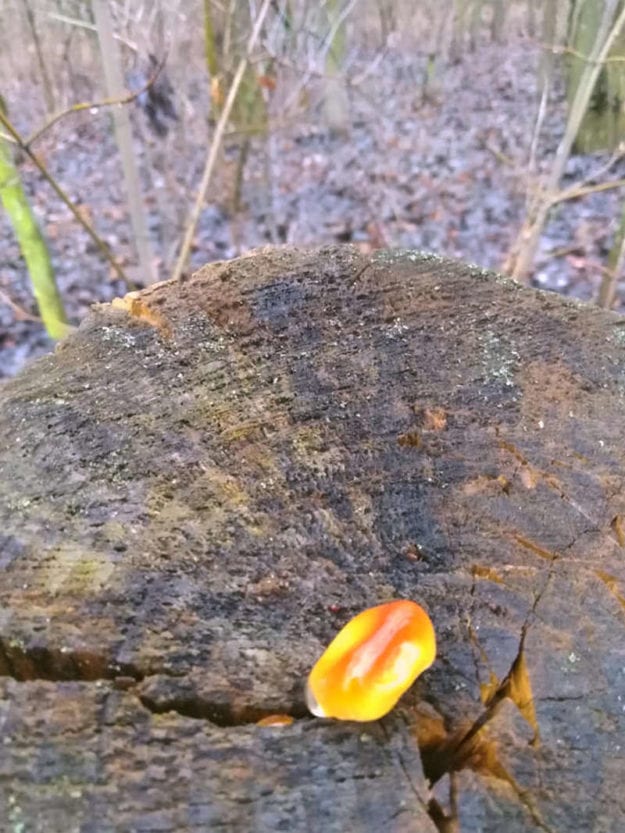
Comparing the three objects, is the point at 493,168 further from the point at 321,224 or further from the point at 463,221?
the point at 321,224

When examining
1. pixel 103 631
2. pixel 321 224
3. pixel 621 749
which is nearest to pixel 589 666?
pixel 621 749

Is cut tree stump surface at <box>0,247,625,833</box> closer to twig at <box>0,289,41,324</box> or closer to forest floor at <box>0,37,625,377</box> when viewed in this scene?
twig at <box>0,289,41,324</box>

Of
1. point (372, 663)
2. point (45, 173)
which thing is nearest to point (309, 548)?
point (372, 663)

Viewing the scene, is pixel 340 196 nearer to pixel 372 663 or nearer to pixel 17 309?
pixel 17 309

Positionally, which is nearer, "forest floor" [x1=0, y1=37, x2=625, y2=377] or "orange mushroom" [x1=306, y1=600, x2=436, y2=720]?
"orange mushroom" [x1=306, y1=600, x2=436, y2=720]

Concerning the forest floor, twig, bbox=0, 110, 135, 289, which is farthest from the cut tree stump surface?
the forest floor

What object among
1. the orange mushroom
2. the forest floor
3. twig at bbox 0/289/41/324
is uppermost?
the orange mushroom
